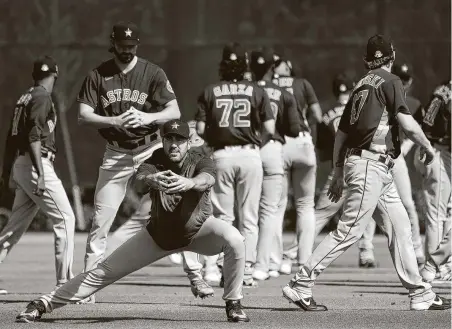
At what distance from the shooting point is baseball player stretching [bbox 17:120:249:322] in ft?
34.7

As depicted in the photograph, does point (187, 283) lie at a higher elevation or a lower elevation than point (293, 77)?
lower

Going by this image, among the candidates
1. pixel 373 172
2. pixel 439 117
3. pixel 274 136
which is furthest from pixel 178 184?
pixel 439 117

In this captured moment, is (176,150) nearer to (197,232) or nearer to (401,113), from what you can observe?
(197,232)

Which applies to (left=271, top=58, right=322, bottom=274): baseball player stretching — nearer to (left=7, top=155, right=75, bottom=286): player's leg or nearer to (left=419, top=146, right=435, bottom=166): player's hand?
(left=7, top=155, right=75, bottom=286): player's leg

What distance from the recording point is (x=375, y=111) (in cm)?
1141

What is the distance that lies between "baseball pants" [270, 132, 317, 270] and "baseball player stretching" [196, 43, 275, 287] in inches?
44.9

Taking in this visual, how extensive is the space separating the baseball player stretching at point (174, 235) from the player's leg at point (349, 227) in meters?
0.78

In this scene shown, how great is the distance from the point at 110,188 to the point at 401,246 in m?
2.40

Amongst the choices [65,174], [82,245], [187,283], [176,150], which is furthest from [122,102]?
[65,174]

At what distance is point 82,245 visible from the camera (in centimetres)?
2039

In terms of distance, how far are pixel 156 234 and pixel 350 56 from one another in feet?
39.5

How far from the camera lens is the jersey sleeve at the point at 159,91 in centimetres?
1215

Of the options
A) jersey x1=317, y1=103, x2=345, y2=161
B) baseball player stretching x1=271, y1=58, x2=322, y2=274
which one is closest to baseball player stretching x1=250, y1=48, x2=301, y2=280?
baseball player stretching x1=271, y1=58, x2=322, y2=274

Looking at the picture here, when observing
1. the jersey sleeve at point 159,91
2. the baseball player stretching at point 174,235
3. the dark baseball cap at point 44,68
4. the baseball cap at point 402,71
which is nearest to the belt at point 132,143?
the jersey sleeve at point 159,91
